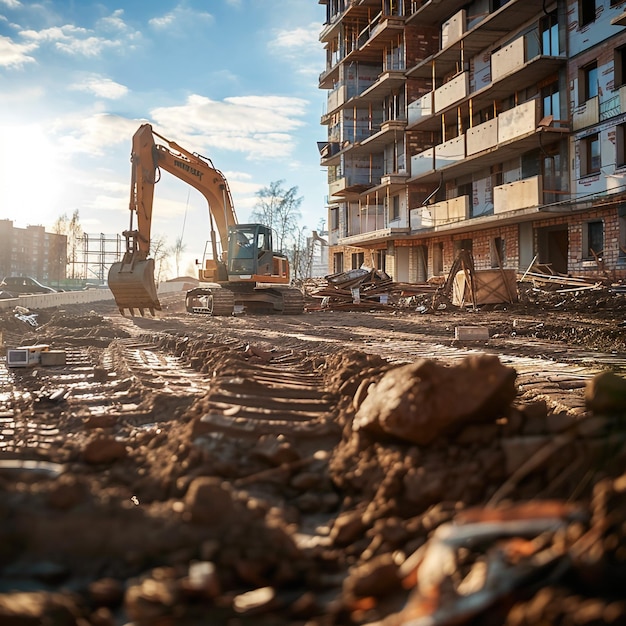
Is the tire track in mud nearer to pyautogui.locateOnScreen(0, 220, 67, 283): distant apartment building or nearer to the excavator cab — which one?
the excavator cab

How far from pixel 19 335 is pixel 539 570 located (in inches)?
628

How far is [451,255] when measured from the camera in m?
33.2

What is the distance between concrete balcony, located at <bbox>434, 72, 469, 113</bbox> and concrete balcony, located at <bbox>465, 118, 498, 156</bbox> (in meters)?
2.32

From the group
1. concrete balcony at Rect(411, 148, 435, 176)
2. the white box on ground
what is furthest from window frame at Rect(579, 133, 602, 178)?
the white box on ground

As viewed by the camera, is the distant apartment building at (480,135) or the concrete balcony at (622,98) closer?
the concrete balcony at (622,98)

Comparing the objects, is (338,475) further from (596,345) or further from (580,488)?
(596,345)

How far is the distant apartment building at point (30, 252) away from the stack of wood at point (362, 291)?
60.7 meters

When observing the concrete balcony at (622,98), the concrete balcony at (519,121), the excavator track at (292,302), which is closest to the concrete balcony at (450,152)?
the concrete balcony at (519,121)

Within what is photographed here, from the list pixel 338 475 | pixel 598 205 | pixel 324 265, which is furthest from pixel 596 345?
pixel 324 265

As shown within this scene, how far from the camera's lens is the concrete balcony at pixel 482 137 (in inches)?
1056

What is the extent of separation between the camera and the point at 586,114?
23359 millimetres

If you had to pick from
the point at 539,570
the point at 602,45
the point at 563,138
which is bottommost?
the point at 539,570

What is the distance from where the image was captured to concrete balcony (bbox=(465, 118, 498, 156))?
26.8 metres

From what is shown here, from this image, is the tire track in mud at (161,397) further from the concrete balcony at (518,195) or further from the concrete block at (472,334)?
the concrete balcony at (518,195)
